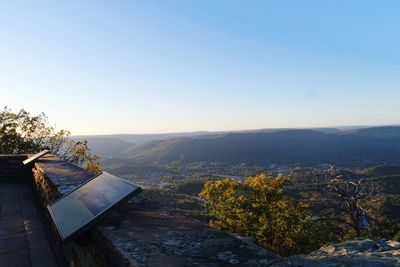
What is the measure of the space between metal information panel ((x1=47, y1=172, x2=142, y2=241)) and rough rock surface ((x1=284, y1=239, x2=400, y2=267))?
177 cm

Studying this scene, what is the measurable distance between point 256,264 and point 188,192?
132 meters

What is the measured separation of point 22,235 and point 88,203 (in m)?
2.95

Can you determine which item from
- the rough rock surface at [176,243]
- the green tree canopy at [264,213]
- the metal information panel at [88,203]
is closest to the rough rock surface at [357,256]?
the rough rock surface at [176,243]

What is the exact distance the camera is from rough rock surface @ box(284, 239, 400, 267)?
2316 millimetres

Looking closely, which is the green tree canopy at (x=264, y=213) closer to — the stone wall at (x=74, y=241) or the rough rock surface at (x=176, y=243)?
the stone wall at (x=74, y=241)

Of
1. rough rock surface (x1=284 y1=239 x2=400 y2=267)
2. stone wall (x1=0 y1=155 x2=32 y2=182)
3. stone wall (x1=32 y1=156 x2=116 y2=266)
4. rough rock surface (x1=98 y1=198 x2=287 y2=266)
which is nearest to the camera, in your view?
rough rock surface (x1=284 y1=239 x2=400 y2=267)

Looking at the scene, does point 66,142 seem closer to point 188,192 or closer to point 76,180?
point 76,180

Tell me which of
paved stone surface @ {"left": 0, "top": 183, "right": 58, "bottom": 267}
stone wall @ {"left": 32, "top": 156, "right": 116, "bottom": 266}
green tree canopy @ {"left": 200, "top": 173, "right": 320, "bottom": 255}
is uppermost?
stone wall @ {"left": 32, "top": 156, "right": 116, "bottom": 266}

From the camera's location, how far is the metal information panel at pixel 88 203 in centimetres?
352

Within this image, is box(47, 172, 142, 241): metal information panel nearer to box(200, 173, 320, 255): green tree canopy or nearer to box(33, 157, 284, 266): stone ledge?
box(33, 157, 284, 266): stone ledge

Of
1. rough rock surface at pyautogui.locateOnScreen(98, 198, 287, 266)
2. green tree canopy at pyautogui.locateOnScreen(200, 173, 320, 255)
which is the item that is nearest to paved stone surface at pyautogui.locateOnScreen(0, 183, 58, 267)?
rough rock surface at pyautogui.locateOnScreen(98, 198, 287, 266)

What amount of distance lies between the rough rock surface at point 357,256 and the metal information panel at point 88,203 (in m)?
1.77

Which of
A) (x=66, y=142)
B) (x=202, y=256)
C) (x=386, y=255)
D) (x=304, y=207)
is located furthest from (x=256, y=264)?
(x=66, y=142)

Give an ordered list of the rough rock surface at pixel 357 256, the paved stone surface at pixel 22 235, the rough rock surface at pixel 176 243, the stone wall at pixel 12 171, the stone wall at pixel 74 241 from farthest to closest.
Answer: the stone wall at pixel 12 171 < the paved stone surface at pixel 22 235 < the stone wall at pixel 74 241 < the rough rock surface at pixel 176 243 < the rough rock surface at pixel 357 256
